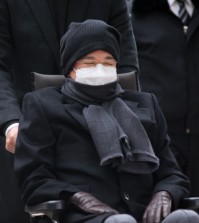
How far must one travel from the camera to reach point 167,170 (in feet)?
19.5

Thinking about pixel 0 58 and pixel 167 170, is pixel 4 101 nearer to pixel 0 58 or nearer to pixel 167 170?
pixel 0 58

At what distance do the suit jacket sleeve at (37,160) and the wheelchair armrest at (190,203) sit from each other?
0.54 metres

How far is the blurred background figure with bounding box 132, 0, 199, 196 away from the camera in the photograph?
7613 millimetres

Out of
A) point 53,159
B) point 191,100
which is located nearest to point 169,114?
point 191,100

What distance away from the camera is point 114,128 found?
5.78 meters

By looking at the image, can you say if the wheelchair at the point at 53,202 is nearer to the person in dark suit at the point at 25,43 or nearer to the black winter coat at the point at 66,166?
the black winter coat at the point at 66,166

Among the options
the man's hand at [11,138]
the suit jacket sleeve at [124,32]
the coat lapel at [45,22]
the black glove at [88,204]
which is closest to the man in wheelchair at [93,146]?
the black glove at [88,204]

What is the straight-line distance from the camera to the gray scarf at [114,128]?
5.70 m

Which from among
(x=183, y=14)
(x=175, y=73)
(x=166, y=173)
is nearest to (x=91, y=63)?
(x=166, y=173)

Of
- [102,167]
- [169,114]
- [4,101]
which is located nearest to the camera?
[102,167]

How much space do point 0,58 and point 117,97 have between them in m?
0.70

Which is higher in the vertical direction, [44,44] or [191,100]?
[44,44]

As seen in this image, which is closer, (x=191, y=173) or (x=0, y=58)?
(x=0, y=58)

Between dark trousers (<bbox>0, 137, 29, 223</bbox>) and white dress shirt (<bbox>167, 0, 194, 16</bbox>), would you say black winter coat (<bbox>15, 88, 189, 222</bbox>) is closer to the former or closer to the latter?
dark trousers (<bbox>0, 137, 29, 223</bbox>)
